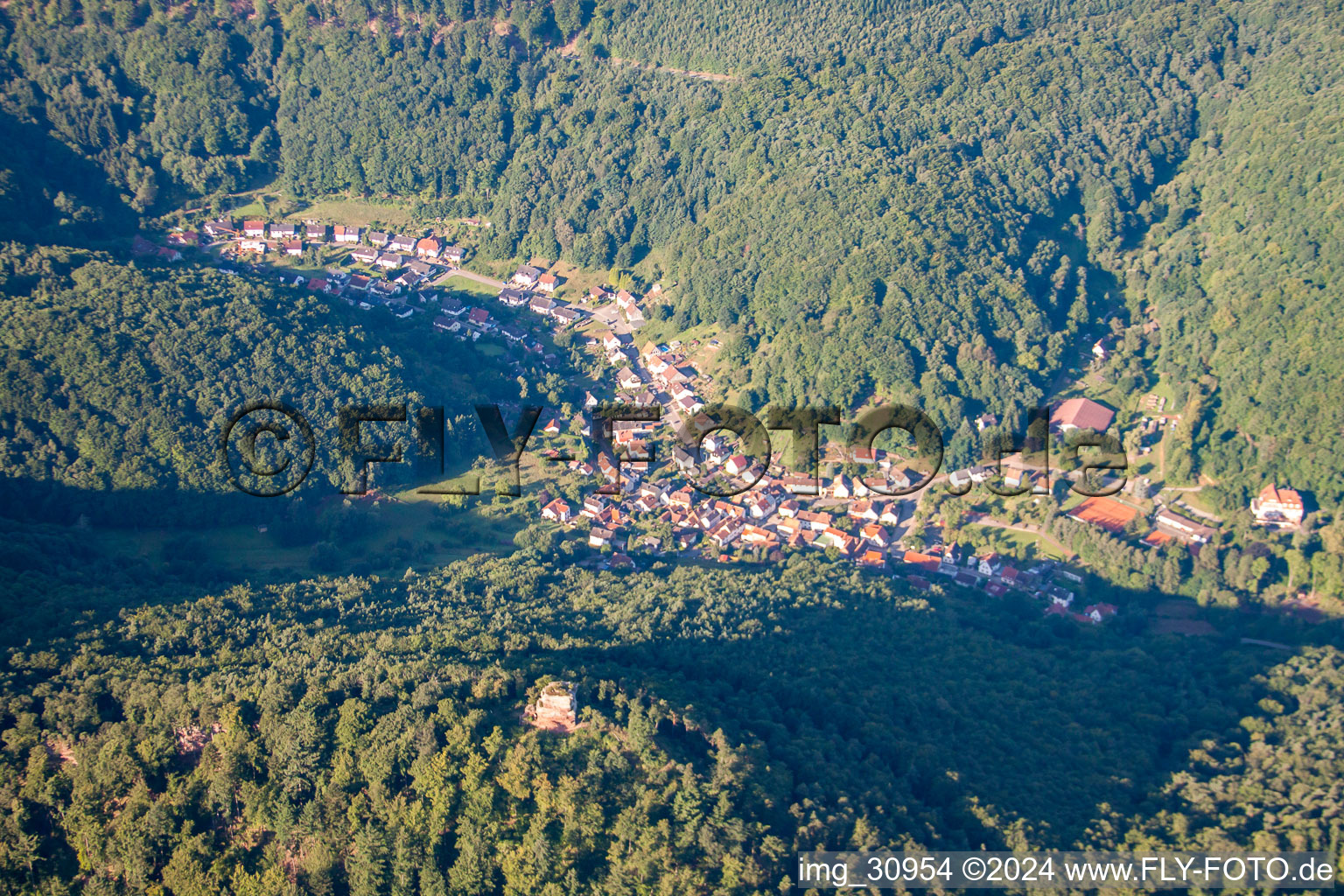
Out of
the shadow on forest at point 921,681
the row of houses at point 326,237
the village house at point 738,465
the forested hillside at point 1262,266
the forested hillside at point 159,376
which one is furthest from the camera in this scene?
the row of houses at point 326,237

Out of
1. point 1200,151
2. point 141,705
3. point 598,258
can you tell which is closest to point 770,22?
point 598,258

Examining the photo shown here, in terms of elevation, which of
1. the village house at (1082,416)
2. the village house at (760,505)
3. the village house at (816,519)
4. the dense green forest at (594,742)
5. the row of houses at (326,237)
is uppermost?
the row of houses at (326,237)

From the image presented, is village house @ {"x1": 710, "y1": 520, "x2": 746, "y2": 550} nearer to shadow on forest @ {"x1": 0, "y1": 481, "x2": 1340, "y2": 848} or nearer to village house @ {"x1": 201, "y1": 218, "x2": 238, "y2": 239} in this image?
shadow on forest @ {"x1": 0, "y1": 481, "x2": 1340, "y2": 848}

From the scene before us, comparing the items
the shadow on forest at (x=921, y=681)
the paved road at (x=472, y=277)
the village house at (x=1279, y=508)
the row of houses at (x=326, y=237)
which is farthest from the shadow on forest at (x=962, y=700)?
the row of houses at (x=326, y=237)

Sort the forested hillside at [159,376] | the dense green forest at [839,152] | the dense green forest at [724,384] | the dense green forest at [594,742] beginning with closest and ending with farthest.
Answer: the dense green forest at [594,742], the dense green forest at [724,384], the forested hillside at [159,376], the dense green forest at [839,152]

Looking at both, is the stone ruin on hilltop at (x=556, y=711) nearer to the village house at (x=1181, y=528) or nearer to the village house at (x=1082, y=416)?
the village house at (x=1181, y=528)

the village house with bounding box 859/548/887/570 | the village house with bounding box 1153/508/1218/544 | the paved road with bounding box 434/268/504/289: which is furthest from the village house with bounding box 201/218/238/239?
the village house with bounding box 1153/508/1218/544

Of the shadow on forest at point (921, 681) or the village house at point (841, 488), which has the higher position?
the village house at point (841, 488)

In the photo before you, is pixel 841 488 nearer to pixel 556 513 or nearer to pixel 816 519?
pixel 816 519
